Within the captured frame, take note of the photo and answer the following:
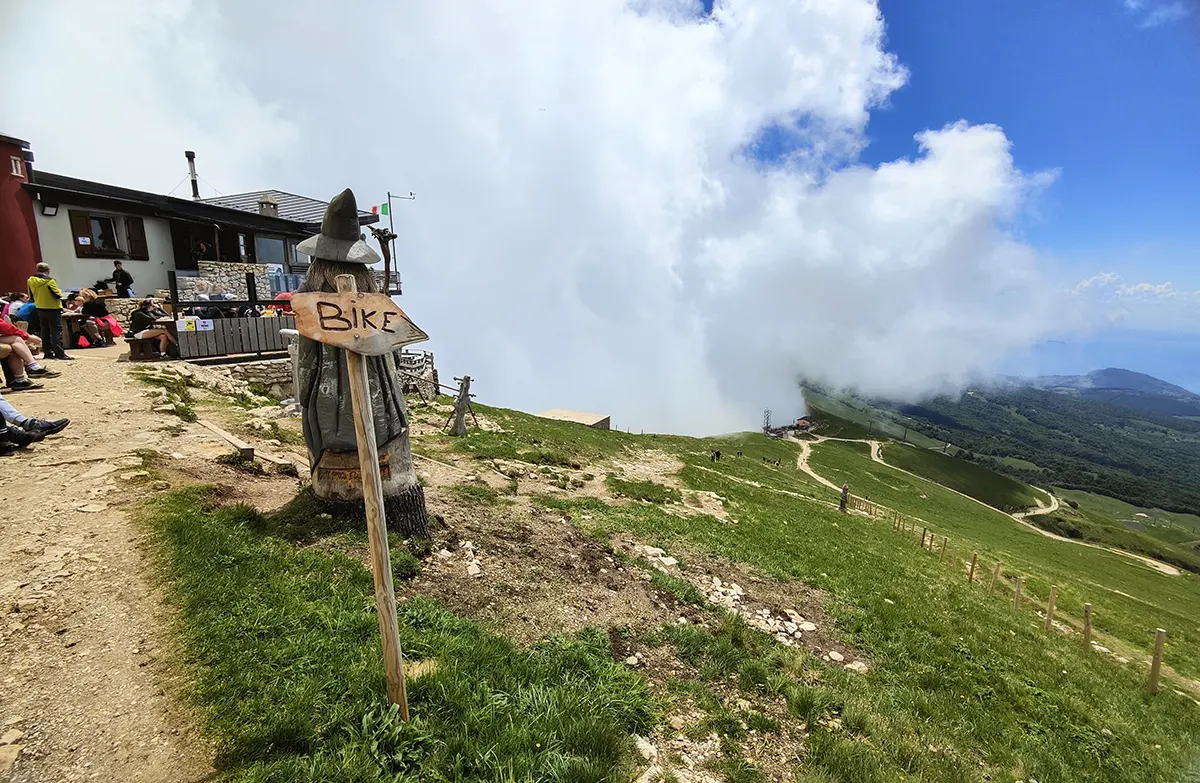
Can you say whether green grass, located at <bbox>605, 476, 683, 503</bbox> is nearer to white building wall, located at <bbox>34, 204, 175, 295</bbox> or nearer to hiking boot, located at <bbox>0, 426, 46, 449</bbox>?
hiking boot, located at <bbox>0, 426, 46, 449</bbox>

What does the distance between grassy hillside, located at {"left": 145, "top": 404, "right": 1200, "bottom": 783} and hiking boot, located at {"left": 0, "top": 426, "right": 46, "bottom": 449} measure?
429 cm

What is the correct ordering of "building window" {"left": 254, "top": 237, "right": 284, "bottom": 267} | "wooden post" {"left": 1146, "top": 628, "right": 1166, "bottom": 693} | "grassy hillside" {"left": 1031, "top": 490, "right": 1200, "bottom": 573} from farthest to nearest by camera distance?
"grassy hillside" {"left": 1031, "top": 490, "right": 1200, "bottom": 573} → "building window" {"left": 254, "top": 237, "right": 284, "bottom": 267} → "wooden post" {"left": 1146, "top": 628, "right": 1166, "bottom": 693}

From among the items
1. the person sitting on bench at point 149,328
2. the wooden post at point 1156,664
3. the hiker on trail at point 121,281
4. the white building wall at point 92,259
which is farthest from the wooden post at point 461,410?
the wooden post at point 1156,664

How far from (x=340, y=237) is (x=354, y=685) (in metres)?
6.06

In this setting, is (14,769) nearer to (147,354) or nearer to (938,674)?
(938,674)

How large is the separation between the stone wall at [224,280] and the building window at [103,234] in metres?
3.05

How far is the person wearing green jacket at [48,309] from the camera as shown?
52.6ft

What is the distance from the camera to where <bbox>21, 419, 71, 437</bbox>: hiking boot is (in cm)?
947

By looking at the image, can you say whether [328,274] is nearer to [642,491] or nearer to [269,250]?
[642,491]

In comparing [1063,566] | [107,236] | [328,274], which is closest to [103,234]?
[107,236]

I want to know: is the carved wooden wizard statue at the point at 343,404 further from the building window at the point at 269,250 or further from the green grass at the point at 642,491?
the building window at the point at 269,250

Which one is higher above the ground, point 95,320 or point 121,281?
point 121,281

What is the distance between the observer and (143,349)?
1797cm

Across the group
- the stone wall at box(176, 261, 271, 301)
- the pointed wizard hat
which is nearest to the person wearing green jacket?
the stone wall at box(176, 261, 271, 301)
